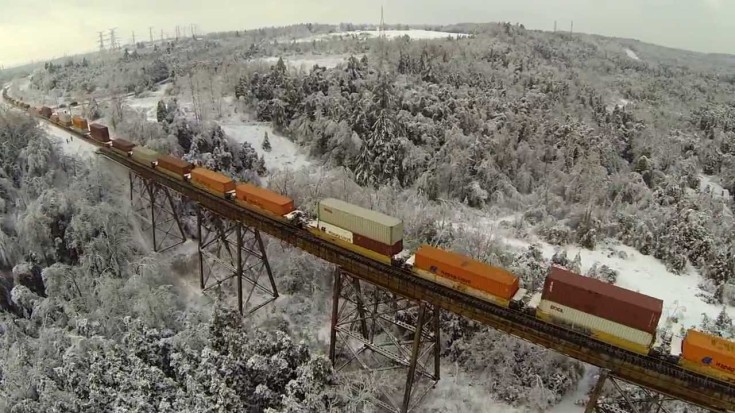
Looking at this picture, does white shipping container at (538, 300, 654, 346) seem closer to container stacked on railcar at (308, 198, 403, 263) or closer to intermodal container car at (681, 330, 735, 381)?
intermodal container car at (681, 330, 735, 381)

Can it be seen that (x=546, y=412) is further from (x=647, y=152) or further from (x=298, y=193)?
(x=647, y=152)

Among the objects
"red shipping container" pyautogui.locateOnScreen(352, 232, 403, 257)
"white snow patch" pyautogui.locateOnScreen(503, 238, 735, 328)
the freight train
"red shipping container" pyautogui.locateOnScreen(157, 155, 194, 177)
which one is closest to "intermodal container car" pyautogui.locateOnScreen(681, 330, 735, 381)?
the freight train

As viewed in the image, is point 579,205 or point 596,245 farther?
point 579,205

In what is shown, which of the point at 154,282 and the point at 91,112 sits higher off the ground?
the point at 91,112

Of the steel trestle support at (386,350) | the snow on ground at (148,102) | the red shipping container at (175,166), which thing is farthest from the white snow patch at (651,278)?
the snow on ground at (148,102)

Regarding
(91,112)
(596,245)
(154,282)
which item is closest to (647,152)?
(596,245)

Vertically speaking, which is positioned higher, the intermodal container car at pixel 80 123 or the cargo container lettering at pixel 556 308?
the intermodal container car at pixel 80 123

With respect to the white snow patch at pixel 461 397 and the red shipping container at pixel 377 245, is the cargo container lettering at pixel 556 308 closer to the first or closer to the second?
the red shipping container at pixel 377 245

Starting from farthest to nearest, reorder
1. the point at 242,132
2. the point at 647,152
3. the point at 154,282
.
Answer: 1. the point at 242,132
2. the point at 647,152
3. the point at 154,282

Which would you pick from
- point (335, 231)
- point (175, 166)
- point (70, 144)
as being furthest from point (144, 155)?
point (335, 231)
